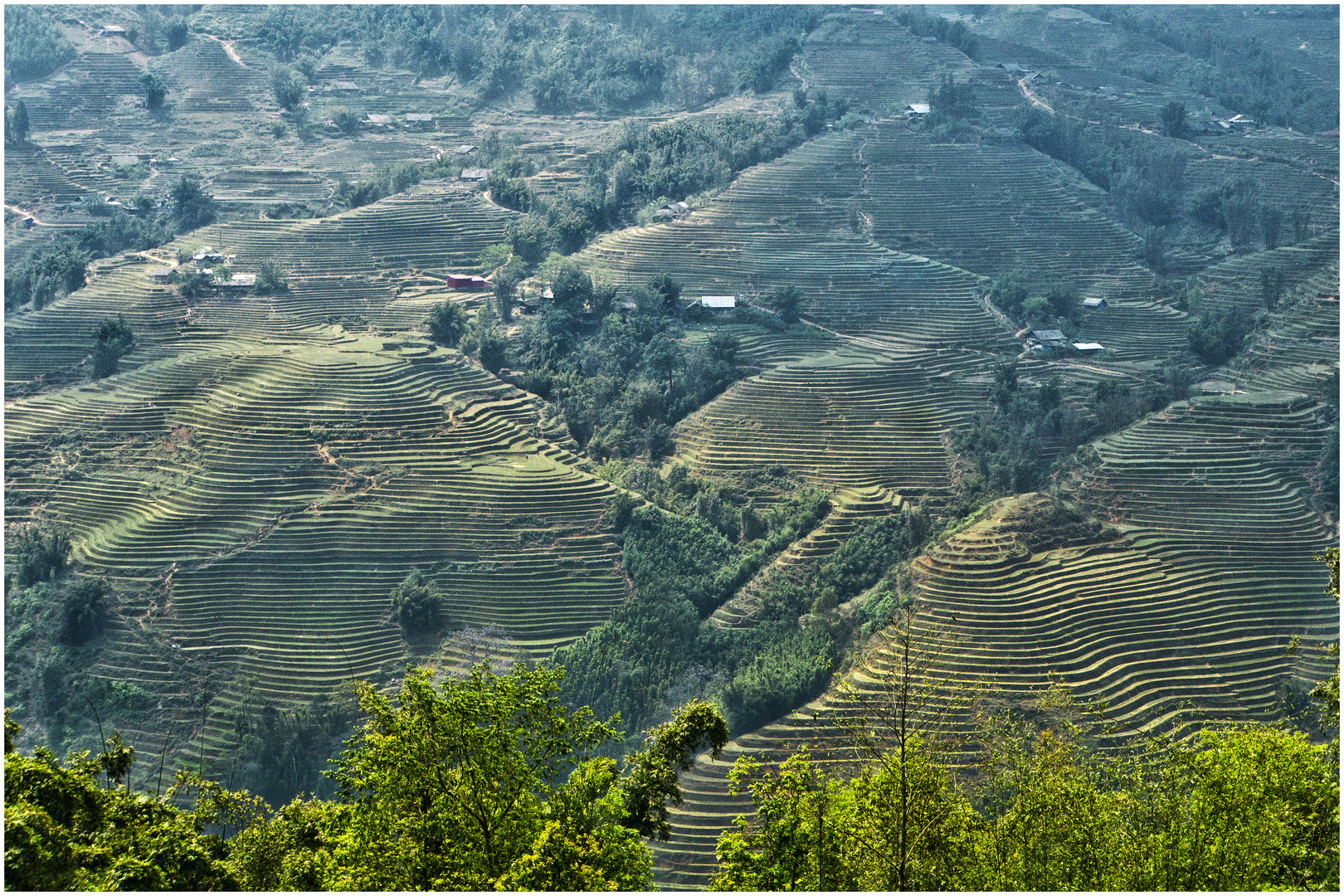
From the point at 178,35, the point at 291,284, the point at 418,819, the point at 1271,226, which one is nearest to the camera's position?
the point at 418,819

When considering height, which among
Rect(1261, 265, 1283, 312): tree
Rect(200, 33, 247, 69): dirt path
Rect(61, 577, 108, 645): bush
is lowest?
Rect(61, 577, 108, 645): bush

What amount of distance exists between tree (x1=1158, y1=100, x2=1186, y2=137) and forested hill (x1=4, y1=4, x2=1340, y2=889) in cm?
41

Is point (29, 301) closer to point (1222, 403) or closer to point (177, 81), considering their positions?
point (177, 81)

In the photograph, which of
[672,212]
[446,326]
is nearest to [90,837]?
[446,326]

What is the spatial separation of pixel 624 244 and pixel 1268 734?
105 ft

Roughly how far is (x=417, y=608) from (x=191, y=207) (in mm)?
24288

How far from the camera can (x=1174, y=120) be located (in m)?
48.7

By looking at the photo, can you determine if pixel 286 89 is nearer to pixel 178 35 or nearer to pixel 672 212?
pixel 178 35

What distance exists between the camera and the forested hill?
34.9ft

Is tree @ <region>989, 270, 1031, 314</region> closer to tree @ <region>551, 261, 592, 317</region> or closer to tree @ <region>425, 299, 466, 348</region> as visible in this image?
tree @ <region>551, 261, 592, 317</region>

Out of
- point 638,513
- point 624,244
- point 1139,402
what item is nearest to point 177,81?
point 624,244

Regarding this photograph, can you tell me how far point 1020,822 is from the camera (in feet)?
33.4

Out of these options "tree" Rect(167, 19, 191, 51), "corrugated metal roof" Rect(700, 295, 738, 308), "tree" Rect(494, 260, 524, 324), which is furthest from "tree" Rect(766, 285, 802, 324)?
"tree" Rect(167, 19, 191, 51)

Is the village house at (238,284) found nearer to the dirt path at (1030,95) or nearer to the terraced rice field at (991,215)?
the terraced rice field at (991,215)
